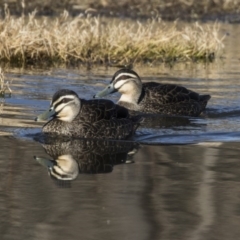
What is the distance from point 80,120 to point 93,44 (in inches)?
381

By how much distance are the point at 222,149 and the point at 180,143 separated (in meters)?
0.64

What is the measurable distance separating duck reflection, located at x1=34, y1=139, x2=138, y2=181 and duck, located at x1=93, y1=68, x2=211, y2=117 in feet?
10.7

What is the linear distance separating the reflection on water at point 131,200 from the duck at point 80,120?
1024 mm

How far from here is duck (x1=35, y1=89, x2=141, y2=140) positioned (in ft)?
38.2

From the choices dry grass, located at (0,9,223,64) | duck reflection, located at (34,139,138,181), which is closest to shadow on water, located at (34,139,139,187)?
duck reflection, located at (34,139,138,181)

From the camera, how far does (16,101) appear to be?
14836mm

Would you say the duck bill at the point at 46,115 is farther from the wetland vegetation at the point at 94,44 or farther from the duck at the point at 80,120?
the wetland vegetation at the point at 94,44

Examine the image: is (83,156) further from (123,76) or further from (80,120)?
(123,76)

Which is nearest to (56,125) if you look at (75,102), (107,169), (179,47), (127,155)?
(75,102)

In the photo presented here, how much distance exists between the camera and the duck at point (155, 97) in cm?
1486

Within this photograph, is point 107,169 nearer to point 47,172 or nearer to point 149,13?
point 47,172

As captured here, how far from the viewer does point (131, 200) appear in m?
8.25

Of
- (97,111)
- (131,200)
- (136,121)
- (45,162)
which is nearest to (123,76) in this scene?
(136,121)

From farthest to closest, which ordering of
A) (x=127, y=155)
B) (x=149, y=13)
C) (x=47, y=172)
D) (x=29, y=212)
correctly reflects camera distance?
(x=149, y=13) < (x=127, y=155) < (x=47, y=172) < (x=29, y=212)
